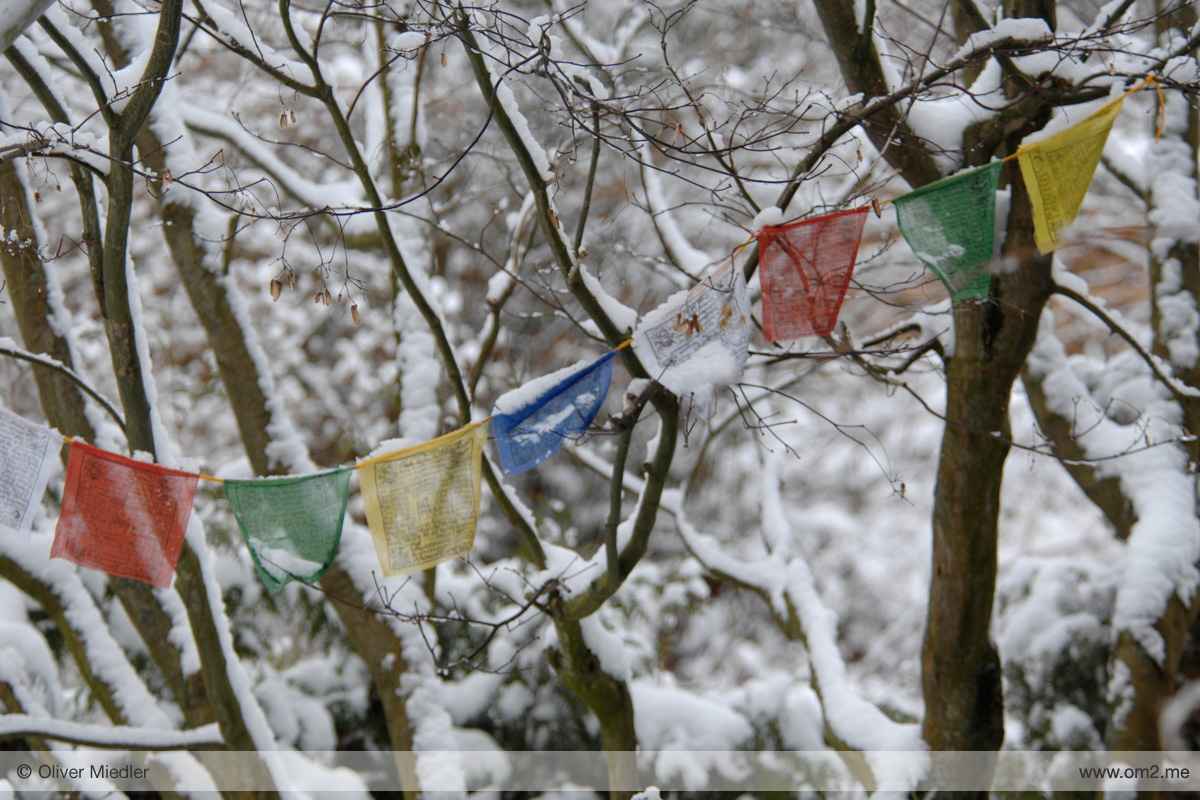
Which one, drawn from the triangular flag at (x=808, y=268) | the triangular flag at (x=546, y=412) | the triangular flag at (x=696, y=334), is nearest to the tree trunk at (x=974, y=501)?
the triangular flag at (x=808, y=268)

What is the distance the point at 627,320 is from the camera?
2990 mm

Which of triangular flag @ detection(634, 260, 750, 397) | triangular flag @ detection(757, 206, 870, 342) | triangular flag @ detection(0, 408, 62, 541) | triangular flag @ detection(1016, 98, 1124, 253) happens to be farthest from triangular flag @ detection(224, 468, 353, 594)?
triangular flag @ detection(1016, 98, 1124, 253)

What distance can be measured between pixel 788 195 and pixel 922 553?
24.4 ft

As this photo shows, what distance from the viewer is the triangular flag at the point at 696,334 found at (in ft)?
8.96

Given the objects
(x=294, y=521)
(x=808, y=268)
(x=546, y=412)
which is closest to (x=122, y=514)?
(x=294, y=521)

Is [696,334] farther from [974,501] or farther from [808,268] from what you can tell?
[974,501]

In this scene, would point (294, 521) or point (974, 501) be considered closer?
point (294, 521)

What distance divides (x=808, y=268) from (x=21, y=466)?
9.19 feet

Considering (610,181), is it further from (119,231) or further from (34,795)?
(34,795)

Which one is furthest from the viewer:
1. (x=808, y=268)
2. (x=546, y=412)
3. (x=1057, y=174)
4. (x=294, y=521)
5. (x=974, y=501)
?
(x=974, y=501)

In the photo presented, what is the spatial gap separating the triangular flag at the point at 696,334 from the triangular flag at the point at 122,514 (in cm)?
169

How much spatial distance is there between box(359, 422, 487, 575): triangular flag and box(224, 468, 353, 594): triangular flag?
179 millimetres

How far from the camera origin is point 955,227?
110 inches

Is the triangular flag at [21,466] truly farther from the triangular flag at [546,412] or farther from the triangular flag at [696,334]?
the triangular flag at [696,334]
